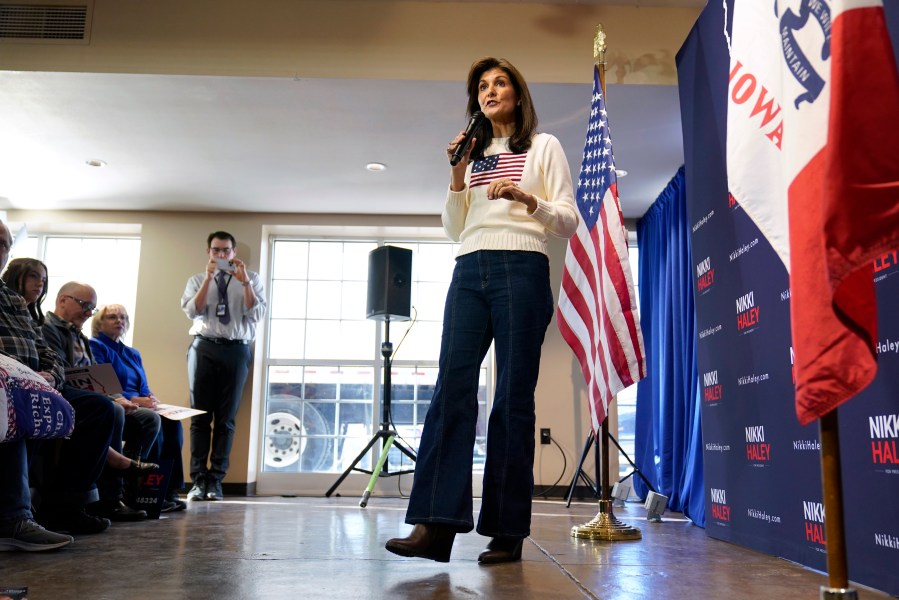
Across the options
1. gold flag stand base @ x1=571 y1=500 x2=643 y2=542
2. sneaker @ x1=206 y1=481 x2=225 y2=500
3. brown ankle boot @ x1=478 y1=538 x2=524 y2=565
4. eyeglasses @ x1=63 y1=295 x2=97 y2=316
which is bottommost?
sneaker @ x1=206 y1=481 x2=225 y2=500

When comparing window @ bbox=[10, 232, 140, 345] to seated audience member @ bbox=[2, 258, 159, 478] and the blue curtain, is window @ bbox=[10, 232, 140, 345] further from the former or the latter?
the blue curtain

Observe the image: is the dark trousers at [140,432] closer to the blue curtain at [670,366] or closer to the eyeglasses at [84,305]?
the eyeglasses at [84,305]

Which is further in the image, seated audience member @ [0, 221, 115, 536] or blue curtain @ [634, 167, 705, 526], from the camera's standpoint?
blue curtain @ [634, 167, 705, 526]

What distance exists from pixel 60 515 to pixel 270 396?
3238 mm

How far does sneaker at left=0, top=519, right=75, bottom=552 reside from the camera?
1.83 m

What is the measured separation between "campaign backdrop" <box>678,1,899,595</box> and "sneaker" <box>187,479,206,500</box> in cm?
294

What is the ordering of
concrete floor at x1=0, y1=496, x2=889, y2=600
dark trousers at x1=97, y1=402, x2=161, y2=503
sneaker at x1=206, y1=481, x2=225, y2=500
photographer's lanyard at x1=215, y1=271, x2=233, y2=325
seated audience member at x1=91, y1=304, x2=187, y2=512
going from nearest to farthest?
concrete floor at x1=0, y1=496, x2=889, y2=600
dark trousers at x1=97, y1=402, x2=161, y2=503
seated audience member at x1=91, y1=304, x2=187, y2=512
sneaker at x1=206, y1=481, x2=225, y2=500
photographer's lanyard at x1=215, y1=271, x2=233, y2=325

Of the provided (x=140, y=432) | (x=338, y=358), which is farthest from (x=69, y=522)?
(x=338, y=358)

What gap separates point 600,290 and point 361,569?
1383 millimetres

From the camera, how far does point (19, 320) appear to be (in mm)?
2166

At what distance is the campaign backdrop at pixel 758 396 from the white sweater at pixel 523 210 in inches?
26.6

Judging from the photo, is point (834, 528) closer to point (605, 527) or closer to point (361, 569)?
point (361, 569)

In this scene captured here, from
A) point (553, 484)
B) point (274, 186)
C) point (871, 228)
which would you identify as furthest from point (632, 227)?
point (871, 228)

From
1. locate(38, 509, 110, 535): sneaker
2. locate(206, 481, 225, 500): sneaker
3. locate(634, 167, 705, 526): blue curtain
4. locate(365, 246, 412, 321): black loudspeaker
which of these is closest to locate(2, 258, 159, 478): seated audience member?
locate(38, 509, 110, 535): sneaker
